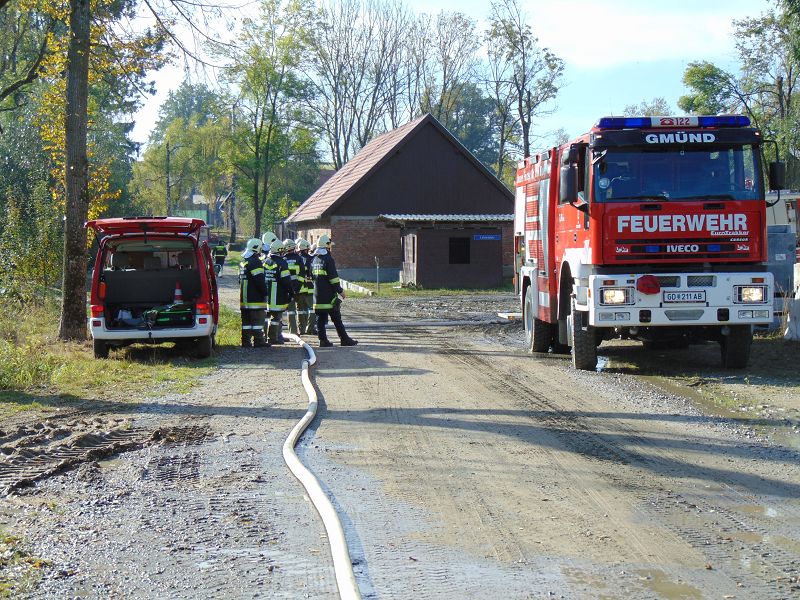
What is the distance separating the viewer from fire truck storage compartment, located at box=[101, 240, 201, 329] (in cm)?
1410

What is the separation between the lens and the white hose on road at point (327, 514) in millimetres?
4461

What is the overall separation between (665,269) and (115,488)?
776cm

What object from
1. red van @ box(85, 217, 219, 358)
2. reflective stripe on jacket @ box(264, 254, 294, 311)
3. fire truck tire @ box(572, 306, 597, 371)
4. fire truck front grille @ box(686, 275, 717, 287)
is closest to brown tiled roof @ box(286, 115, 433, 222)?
reflective stripe on jacket @ box(264, 254, 294, 311)

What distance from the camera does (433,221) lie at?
119 feet

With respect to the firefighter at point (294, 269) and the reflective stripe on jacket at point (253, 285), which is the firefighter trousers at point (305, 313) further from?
the reflective stripe on jacket at point (253, 285)

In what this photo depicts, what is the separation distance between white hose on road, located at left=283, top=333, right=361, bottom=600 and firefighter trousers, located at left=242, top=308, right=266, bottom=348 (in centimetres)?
693

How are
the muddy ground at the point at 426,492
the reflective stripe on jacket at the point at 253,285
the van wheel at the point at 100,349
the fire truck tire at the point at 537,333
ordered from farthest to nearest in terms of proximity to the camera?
the reflective stripe on jacket at the point at 253,285 < the fire truck tire at the point at 537,333 < the van wheel at the point at 100,349 < the muddy ground at the point at 426,492

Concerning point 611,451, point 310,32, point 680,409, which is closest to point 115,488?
point 611,451

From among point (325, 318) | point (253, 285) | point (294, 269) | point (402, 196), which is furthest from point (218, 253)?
point (402, 196)

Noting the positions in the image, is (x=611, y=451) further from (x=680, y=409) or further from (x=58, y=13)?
(x=58, y=13)

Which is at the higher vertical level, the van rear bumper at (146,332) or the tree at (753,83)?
the tree at (753,83)

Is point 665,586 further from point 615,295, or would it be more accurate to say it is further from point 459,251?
point 459,251

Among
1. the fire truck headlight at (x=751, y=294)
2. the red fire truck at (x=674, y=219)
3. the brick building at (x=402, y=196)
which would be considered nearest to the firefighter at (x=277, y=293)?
the red fire truck at (x=674, y=219)

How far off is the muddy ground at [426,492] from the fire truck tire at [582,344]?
911 millimetres
